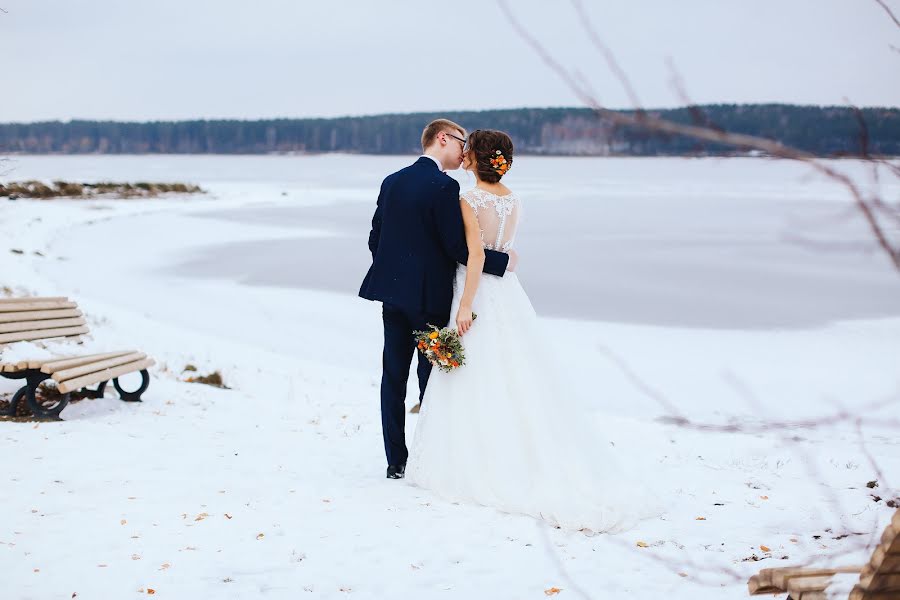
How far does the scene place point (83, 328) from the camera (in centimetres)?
839

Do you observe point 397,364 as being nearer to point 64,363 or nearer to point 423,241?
point 423,241

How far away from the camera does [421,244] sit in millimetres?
5016

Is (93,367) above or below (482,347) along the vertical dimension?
below

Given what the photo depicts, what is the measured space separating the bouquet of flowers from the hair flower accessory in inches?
38.0

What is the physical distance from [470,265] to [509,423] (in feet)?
3.05

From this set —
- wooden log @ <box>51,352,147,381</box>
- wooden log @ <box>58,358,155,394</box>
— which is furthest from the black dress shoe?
wooden log @ <box>51,352,147,381</box>

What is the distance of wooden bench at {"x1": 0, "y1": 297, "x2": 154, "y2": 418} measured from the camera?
6891mm

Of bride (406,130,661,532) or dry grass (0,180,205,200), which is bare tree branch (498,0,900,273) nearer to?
bride (406,130,661,532)

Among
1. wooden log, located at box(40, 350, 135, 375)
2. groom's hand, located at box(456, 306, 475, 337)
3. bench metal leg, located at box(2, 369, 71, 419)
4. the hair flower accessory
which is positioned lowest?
bench metal leg, located at box(2, 369, 71, 419)

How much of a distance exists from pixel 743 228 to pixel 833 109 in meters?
33.4

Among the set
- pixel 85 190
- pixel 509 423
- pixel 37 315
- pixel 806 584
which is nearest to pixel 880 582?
pixel 806 584

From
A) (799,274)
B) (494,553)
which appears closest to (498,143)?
(494,553)

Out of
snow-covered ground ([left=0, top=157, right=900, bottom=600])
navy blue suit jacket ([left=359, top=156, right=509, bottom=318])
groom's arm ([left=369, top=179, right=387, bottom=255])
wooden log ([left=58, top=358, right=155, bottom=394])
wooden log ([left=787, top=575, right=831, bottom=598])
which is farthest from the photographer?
wooden log ([left=58, top=358, right=155, bottom=394])

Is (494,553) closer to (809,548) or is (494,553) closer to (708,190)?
(809,548)
